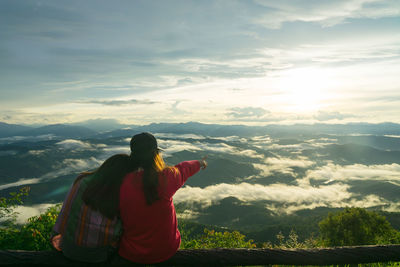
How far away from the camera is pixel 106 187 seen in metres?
3.05

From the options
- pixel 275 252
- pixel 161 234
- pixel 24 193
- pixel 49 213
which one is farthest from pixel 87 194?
pixel 24 193

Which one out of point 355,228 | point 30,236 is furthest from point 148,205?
point 355,228

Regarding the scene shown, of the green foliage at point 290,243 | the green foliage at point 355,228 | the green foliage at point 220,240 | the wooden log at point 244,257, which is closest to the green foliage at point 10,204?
the wooden log at point 244,257

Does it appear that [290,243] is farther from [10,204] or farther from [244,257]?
[10,204]

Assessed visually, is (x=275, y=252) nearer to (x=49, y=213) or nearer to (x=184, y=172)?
(x=184, y=172)

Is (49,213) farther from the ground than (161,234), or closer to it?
closer to it

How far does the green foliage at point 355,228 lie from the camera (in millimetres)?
28688

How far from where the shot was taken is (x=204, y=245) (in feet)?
27.6

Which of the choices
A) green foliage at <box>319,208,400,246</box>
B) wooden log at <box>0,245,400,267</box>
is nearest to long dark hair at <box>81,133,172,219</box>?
wooden log at <box>0,245,400,267</box>

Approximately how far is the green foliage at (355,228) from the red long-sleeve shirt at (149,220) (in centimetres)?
3156

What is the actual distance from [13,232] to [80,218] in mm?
4501

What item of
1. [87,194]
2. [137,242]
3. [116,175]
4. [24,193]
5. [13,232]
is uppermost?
[116,175]

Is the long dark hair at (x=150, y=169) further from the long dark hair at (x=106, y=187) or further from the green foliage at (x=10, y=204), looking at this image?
the green foliage at (x=10, y=204)

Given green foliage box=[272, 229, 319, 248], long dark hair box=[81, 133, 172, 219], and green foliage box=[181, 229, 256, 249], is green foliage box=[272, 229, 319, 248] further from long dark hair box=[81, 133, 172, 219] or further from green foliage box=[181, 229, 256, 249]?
long dark hair box=[81, 133, 172, 219]
